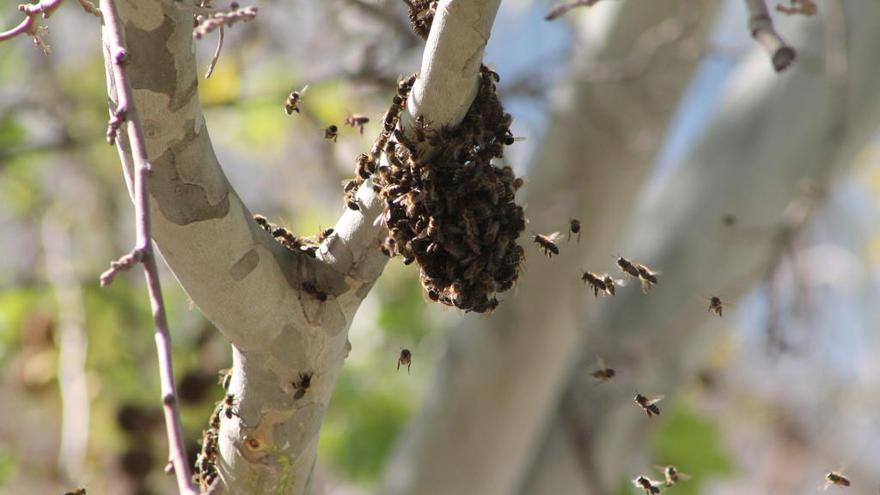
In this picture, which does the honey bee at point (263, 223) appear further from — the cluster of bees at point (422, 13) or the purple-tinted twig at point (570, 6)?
the purple-tinted twig at point (570, 6)

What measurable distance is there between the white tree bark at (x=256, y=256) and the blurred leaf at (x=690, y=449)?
2984 millimetres

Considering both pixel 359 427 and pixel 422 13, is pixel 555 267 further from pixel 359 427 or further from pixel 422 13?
pixel 422 13

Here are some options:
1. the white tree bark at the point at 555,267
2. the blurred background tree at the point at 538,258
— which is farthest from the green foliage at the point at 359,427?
the white tree bark at the point at 555,267

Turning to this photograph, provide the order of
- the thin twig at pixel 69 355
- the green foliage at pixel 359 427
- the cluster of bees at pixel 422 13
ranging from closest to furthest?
the cluster of bees at pixel 422 13 → the thin twig at pixel 69 355 → the green foliage at pixel 359 427

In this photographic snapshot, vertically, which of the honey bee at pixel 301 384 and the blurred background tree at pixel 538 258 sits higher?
the blurred background tree at pixel 538 258

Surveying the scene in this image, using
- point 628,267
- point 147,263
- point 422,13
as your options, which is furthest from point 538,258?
point 147,263

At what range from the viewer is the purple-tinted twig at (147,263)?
1.19 meters

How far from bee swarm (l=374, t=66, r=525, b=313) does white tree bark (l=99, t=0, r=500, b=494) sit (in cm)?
5

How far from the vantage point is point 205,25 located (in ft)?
5.84

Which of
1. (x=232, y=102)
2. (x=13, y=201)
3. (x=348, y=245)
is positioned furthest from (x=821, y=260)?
(x=348, y=245)

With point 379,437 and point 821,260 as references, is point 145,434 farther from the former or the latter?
point 821,260

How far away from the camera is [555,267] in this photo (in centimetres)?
398

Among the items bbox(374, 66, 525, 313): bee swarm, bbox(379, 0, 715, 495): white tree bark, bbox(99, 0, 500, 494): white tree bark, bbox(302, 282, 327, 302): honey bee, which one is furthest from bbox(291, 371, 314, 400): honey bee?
bbox(379, 0, 715, 495): white tree bark

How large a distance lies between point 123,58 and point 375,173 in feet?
1.51
